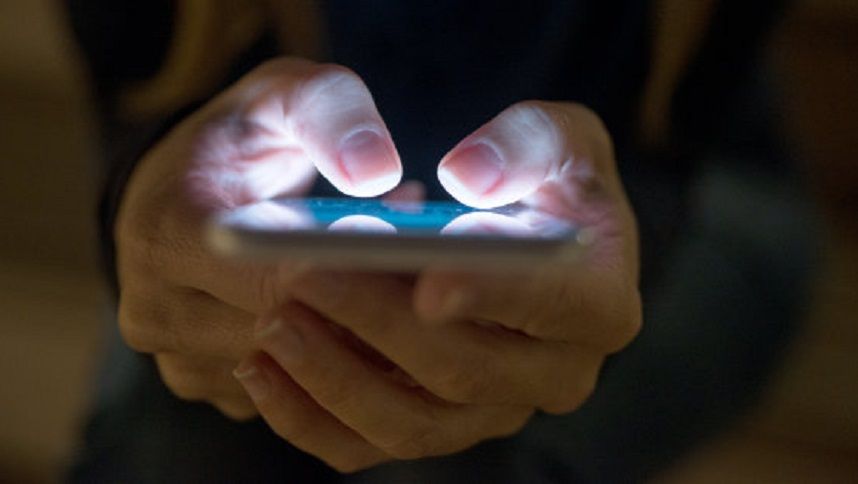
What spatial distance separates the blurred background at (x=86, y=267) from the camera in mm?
786

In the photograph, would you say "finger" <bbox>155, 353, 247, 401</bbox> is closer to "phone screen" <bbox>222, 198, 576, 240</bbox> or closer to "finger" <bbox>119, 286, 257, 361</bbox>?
"finger" <bbox>119, 286, 257, 361</bbox>

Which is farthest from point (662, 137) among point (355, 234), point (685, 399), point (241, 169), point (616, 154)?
point (355, 234)

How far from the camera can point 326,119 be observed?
476mm

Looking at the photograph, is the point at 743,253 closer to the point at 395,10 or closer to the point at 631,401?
the point at 631,401

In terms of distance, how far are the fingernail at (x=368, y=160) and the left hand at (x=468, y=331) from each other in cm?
3

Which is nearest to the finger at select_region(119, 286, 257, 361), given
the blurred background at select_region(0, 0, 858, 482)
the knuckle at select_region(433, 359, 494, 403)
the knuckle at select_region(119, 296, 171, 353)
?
the knuckle at select_region(119, 296, 171, 353)

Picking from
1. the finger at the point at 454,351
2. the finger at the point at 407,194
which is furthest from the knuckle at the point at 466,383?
the finger at the point at 407,194

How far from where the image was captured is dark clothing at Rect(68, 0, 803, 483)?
60 cm

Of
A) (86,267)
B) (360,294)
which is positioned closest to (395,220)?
(360,294)

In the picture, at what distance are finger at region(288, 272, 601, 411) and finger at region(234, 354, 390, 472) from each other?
0.17 feet

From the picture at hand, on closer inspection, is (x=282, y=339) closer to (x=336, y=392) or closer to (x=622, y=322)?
(x=336, y=392)

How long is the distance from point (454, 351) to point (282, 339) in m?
0.07

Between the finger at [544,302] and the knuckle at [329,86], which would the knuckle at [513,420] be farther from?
the knuckle at [329,86]

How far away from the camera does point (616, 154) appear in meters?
0.65
